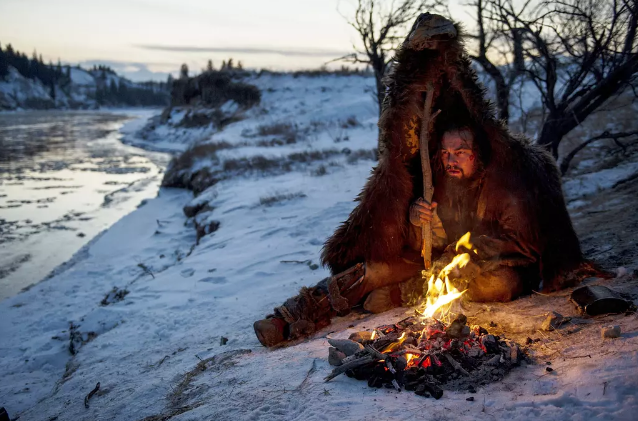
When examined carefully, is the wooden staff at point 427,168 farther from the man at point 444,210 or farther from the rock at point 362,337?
the rock at point 362,337

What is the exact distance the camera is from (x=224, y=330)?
4.37 m

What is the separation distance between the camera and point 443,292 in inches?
129

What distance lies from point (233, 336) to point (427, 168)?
2277mm

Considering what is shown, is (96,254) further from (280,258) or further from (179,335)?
(179,335)

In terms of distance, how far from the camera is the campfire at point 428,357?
244 centimetres

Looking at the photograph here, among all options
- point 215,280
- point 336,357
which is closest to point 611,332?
point 336,357

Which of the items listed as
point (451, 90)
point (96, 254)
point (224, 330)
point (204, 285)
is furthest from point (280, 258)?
point (96, 254)

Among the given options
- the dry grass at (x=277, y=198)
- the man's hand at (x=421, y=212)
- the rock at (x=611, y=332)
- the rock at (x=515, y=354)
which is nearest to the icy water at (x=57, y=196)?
the dry grass at (x=277, y=198)

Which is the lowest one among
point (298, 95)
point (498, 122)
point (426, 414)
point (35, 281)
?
point (35, 281)

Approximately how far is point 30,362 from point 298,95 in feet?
85.8

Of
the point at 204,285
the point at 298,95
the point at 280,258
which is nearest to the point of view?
the point at 204,285

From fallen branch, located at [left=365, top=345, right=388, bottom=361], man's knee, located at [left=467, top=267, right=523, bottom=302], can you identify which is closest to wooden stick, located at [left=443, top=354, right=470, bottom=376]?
fallen branch, located at [left=365, top=345, right=388, bottom=361]

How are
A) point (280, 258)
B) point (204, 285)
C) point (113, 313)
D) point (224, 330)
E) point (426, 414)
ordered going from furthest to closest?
point (280, 258)
point (204, 285)
point (113, 313)
point (224, 330)
point (426, 414)

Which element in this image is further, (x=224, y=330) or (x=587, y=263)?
(x=224, y=330)
